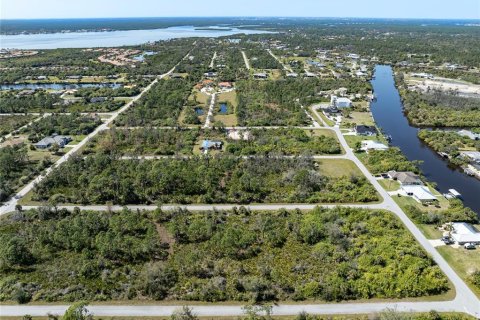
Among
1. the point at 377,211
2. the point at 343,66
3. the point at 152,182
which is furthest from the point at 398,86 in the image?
the point at 152,182

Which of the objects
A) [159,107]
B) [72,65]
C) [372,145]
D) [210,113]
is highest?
[72,65]

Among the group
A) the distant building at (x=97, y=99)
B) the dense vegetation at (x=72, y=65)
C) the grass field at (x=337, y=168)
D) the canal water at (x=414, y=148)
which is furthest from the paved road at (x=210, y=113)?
the dense vegetation at (x=72, y=65)

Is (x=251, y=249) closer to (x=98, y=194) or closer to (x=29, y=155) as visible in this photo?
(x=98, y=194)

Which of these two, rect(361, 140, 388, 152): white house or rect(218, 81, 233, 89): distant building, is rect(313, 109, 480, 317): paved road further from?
rect(218, 81, 233, 89): distant building

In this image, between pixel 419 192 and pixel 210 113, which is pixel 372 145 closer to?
pixel 419 192

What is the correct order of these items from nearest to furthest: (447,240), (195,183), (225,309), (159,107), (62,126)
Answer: (225,309), (447,240), (195,183), (62,126), (159,107)

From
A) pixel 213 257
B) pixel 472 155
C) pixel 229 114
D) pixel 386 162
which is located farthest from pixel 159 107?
pixel 472 155
